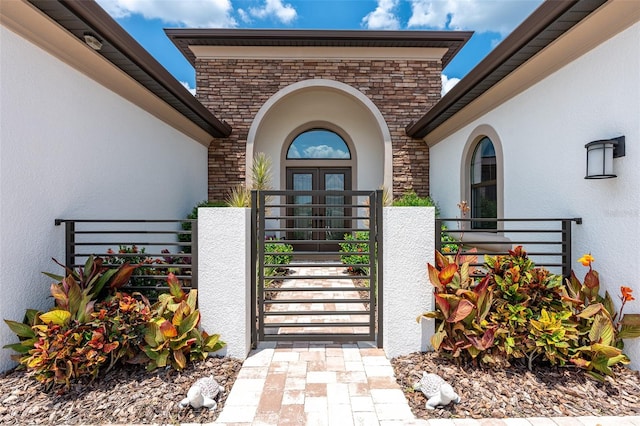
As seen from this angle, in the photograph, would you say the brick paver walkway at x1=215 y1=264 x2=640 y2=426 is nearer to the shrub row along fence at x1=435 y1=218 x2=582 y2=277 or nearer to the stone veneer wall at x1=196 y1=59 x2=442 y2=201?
the shrub row along fence at x1=435 y1=218 x2=582 y2=277

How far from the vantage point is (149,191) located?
6.27 meters

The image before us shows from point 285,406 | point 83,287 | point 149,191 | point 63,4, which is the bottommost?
point 285,406

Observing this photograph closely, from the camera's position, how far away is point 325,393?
3.27 meters

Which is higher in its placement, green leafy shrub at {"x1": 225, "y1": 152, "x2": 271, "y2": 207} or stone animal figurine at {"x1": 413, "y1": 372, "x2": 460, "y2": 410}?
green leafy shrub at {"x1": 225, "y1": 152, "x2": 271, "y2": 207}

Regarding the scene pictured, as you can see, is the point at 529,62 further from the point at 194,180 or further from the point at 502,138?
the point at 194,180

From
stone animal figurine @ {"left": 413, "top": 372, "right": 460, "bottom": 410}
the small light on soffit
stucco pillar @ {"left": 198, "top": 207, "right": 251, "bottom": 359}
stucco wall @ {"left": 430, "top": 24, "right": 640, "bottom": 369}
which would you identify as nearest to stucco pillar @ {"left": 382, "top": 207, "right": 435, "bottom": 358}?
stone animal figurine @ {"left": 413, "top": 372, "right": 460, "bottom": 410}

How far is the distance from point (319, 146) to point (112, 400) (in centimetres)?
900

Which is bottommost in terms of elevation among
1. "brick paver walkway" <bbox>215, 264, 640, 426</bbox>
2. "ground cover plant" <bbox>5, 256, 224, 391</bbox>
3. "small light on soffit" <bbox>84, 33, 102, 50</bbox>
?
"brick paver walkway" <bbox>215, 264, 640, 426</bbox>

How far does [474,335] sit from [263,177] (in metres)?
5.51

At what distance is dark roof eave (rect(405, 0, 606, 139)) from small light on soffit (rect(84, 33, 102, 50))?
5488 mm

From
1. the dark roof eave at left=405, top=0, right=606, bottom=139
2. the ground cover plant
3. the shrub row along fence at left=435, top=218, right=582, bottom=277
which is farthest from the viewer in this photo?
the shrub row along fence at left=435, top=218, right=582, bottom=277

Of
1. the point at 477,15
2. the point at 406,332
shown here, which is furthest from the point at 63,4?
the point at 477,15

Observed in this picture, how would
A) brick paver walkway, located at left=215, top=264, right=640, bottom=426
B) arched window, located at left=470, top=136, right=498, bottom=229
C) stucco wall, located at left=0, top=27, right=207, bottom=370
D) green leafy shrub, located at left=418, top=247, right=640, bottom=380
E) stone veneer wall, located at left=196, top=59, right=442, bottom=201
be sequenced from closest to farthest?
1. brick paver walkway, located at left=215, top=264, right=640, bottom=426
2. green leafy shrub, located at left=418, top=247, right=640, bottom=380
3. stucco wall, located at left=0, top=27, right=207, bottom=370
4. arched window, located at left=470, top=136, right=498, bottom=229
5. stone veneer wall, located at left=196, top=59, right=442, bottom=201

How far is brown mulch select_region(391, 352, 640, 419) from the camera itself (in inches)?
118
